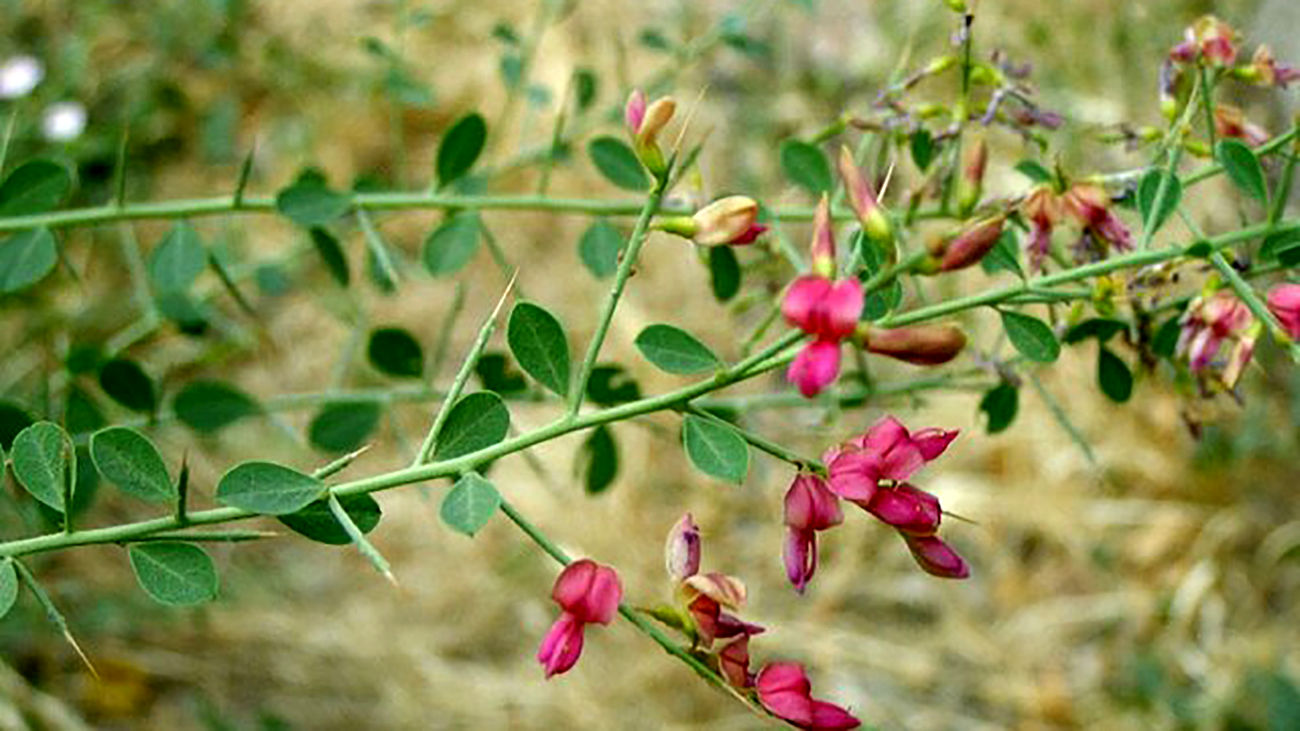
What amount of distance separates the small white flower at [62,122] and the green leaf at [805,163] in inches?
36.1

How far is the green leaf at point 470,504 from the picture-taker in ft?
2.21

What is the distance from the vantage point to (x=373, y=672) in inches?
73.0

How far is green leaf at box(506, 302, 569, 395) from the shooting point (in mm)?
746

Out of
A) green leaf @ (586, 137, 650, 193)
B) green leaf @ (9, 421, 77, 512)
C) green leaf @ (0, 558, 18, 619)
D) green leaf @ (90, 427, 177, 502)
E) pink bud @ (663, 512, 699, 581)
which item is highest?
green leaf @ (586, 137, 650, 193)

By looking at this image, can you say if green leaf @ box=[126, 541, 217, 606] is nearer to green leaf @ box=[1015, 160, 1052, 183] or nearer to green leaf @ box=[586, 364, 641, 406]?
green leaf @ box=[586, 364, 641, 406]

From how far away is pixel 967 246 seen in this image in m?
0.67

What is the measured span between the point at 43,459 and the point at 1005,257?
458 millimetres

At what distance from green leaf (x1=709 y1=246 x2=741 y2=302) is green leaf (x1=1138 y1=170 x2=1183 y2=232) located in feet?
0.86

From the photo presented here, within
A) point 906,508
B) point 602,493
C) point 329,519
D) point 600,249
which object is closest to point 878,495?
point 906,508

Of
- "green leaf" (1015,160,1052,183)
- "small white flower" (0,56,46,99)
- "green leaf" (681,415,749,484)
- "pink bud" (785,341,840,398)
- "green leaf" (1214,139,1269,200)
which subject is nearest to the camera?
"pink bud" (785,341,840,398)

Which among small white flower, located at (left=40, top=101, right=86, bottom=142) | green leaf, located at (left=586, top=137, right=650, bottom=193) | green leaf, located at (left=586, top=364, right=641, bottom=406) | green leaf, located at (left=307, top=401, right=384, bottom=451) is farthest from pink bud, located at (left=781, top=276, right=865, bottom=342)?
small white flower, located at (left=40, top=101, right=86, bottom=142)

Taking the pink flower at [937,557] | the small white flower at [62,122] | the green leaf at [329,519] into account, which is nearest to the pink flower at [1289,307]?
the pink flower at [937,557]

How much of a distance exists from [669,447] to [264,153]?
2.54 ft

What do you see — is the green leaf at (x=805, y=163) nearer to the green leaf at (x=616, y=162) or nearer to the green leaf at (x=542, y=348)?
the green leaf at (x=616, y=162)
